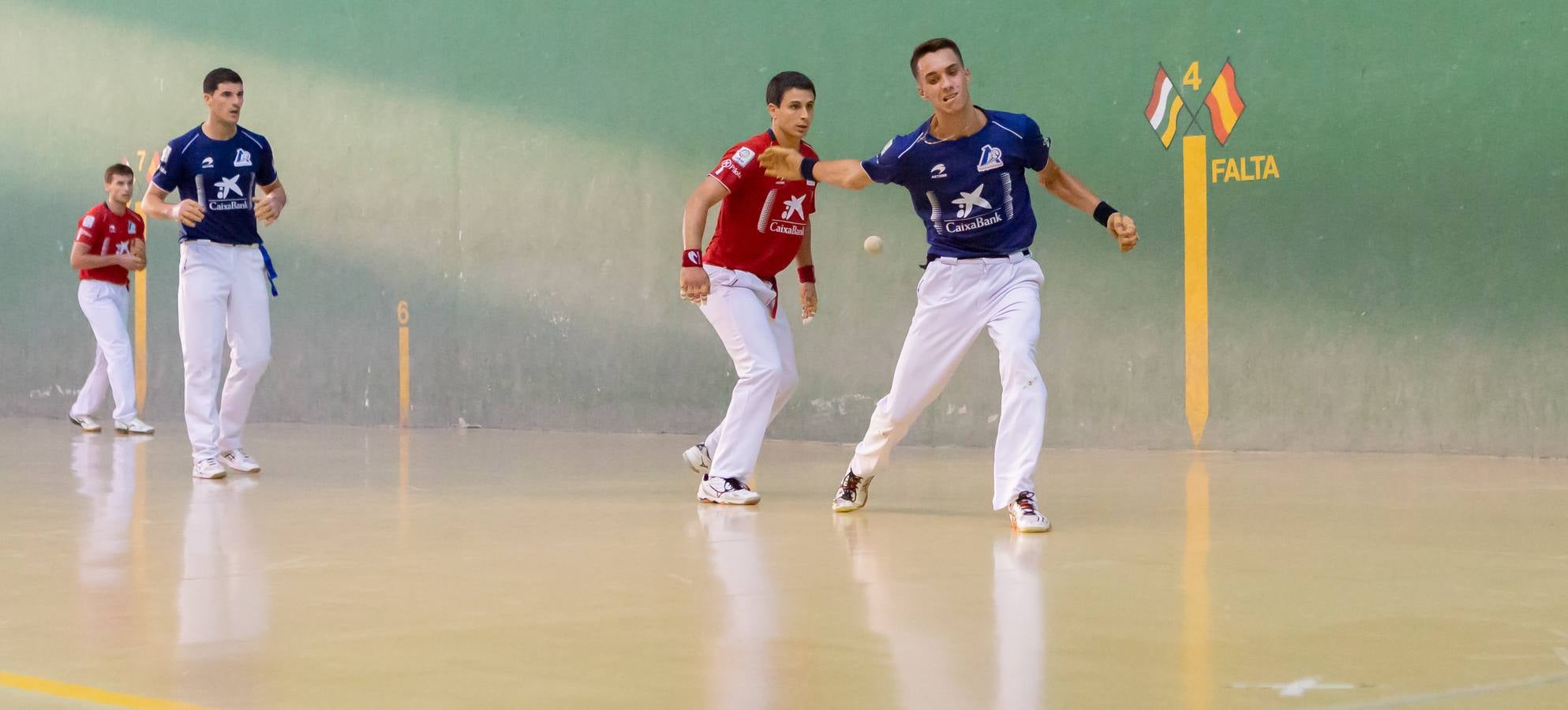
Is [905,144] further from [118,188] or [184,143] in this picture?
[118,188]

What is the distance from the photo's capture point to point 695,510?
19.9 feet

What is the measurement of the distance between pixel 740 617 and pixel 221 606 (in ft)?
3.85

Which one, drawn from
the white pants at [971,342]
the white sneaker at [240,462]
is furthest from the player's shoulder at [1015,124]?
the white sneaker at [240,462]

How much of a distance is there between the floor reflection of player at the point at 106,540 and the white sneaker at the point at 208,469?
10.2 inches

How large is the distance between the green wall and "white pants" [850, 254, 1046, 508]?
3.09 metres

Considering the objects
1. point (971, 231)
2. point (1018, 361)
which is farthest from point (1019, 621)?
point (971, 231)

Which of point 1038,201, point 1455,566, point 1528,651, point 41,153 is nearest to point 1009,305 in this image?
point 1455,566

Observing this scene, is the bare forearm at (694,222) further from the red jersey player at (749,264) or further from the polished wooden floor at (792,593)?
the polished wooden floor at (792,593)

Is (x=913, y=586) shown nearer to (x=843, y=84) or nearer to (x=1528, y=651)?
(x=1528, y=651)

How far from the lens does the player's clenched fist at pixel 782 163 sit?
5.81 meters

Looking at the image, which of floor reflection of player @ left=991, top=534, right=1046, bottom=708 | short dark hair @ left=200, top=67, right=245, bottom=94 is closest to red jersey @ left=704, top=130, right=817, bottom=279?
floor reflection of player @ left=991, top=534, right=1046, bottom=708

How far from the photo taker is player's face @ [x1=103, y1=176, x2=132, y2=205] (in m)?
10.9

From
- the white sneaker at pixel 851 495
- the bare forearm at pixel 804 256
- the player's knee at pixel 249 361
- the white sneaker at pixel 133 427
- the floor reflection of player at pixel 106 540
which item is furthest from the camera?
the white sneaker at pixel 133 427

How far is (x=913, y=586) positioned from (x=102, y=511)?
10.8ft
